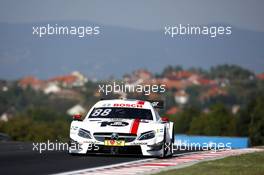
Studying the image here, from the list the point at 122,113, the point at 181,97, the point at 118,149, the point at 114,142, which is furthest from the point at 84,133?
the point at 181,97

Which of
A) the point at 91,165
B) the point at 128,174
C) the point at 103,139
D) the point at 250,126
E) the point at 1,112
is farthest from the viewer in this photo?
the point at 1,112

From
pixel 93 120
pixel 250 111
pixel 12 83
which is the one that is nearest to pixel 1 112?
pixel 12 83

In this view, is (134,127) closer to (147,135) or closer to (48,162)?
(147,135)

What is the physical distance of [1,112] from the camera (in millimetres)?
190125

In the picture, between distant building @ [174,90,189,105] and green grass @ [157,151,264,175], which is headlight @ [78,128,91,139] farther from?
distant building @ [174,90,189,105]

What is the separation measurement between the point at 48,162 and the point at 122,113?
9.74 feet

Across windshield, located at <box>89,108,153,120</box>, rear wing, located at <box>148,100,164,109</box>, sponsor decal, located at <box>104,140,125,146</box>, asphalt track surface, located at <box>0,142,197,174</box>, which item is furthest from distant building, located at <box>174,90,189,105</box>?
sponsor decal, located at <box>104,140,125,146</box>

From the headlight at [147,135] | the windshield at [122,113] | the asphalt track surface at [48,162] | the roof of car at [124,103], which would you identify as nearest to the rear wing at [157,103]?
the roof of car at [124,103]

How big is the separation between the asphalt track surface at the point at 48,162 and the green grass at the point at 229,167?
211 centimetres

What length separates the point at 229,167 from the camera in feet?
61.3

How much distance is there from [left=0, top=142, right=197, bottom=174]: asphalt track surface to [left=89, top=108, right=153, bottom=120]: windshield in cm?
95

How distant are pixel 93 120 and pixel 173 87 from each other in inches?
6759

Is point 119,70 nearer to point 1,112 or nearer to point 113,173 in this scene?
point 1,112

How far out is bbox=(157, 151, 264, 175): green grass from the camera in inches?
671
